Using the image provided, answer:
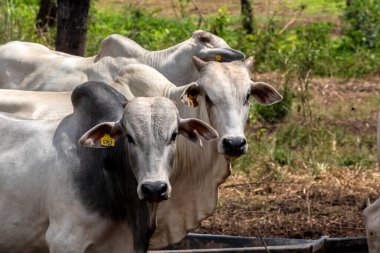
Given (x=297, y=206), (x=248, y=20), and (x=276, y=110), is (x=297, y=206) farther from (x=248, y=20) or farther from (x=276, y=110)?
(x=248, y=20)

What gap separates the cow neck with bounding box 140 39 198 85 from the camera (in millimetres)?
7943

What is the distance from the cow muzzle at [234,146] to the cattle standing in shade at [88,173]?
0.50m

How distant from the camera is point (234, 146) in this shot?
557 centimetres

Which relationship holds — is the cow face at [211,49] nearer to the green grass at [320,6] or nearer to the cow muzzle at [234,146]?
the cow muzzle at [234,146]

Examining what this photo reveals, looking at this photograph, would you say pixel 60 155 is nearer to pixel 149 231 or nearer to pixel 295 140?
pixel 149 231

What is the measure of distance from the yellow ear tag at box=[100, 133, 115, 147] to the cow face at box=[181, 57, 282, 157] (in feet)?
2.76

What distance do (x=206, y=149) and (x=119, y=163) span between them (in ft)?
3.34

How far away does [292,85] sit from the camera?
11078mm

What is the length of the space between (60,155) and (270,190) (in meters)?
3.29

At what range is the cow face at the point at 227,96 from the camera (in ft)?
18.5

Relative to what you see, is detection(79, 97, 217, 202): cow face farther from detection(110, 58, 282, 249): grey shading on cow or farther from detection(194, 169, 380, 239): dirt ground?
detection(194, 169, 380, 239): dirt ground

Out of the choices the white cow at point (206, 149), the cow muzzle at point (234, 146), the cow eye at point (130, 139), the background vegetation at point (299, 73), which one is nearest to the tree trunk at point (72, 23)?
the background vegetation at point (299, 73)

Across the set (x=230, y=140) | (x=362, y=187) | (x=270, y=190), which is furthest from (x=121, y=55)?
(x=230, y=140)

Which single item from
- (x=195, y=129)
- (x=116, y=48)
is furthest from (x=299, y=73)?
(x=195, y=129)
